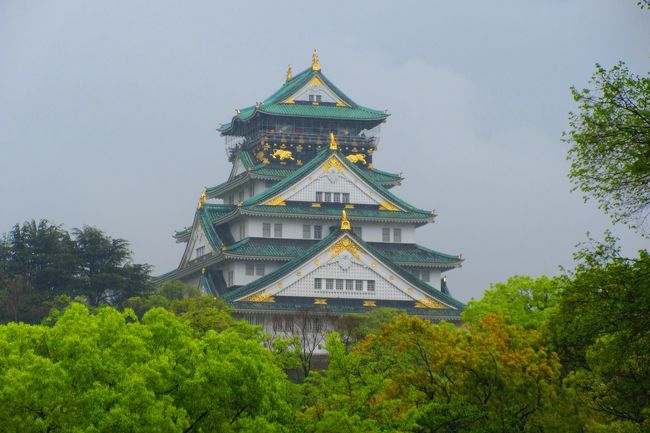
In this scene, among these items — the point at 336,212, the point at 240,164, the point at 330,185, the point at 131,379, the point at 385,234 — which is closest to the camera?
the point at 131,379

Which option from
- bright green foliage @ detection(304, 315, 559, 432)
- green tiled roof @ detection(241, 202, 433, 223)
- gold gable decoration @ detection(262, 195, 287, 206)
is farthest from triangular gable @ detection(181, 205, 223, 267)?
bright green foliage @ detection(304, 315, 559, 432)

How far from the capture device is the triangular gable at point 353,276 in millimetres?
79875

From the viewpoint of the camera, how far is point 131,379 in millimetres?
33469

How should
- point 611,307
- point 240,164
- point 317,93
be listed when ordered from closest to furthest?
1. point 611,307
2. point 240,164
3. point 317,93

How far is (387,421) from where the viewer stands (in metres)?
37.5

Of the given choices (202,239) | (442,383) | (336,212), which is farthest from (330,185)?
(442,383)

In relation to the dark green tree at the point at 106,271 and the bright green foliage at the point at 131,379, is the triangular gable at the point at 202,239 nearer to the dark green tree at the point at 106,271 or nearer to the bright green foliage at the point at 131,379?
the dark green tree at the point at 106,271

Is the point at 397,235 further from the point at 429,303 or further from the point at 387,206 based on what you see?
the point at 429,303

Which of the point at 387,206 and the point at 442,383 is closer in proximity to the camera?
the point at 442,383

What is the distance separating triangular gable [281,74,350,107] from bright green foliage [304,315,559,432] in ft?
170

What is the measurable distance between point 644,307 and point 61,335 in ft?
51.8

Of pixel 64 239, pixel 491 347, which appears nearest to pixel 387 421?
pixel 491 347

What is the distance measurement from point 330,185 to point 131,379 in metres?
53.3

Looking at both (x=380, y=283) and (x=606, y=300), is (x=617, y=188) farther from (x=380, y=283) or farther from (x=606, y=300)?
(x=380, y=283)
